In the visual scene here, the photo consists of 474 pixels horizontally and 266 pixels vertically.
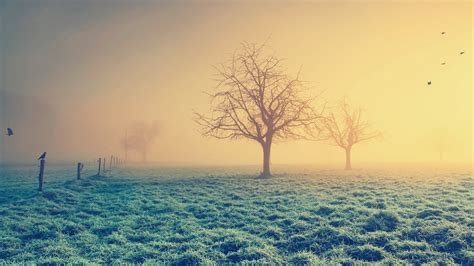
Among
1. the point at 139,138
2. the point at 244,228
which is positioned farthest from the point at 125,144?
the point at 244,228

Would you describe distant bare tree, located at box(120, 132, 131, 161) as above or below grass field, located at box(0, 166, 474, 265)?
above

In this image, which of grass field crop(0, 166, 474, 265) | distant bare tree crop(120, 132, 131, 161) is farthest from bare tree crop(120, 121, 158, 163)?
grass field crop(0, 166, 474, 265)

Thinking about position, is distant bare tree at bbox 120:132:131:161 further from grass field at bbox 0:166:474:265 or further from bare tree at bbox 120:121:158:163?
grass field at bbox 0:166:474:265

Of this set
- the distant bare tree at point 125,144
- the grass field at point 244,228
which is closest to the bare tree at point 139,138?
the distant bare tree at point 125,144

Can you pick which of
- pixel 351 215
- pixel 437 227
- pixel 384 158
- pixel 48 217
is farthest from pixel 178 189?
pixel 384 158

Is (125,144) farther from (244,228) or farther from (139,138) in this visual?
(244,228)

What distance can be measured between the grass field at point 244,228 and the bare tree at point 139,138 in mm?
91263

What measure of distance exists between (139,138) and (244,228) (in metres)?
103

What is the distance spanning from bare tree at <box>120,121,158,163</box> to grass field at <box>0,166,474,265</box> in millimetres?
91263

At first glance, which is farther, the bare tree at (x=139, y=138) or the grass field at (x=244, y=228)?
the bare tree at (x=139, y=138)

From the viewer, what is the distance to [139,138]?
365 feet

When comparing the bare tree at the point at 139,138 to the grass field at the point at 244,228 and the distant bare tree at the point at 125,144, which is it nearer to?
the distant bare tree at the point at 125,144

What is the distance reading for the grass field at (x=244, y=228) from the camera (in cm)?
1026

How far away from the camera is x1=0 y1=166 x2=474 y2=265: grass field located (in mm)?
10258
